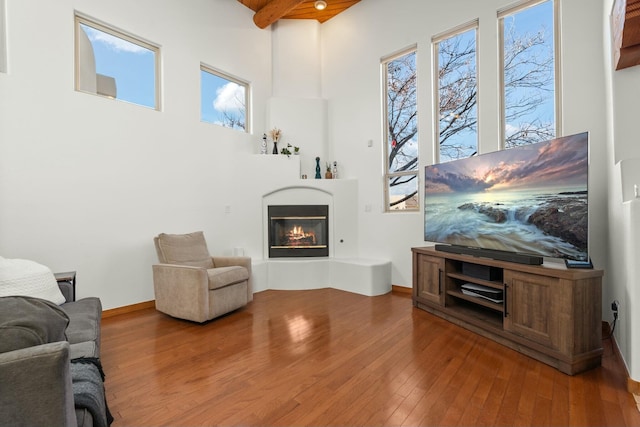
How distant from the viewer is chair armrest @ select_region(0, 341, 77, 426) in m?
0.87

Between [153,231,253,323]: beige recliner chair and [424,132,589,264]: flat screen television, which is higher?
[424,132,589,264]: flat screen television

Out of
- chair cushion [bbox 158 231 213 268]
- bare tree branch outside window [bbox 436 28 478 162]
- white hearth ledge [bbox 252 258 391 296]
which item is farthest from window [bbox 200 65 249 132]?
bare tree branch outside window [bbox 436 28 478 162]

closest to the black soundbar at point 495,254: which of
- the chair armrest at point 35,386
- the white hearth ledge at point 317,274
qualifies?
the white hearth ledge at point 317,274

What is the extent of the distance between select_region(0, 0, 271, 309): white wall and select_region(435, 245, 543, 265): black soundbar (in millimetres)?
2964

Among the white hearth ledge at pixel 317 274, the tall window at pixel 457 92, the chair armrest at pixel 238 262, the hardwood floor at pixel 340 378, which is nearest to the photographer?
the hardwood floor at pixel 340 378

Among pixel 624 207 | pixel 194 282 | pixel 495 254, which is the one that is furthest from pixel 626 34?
pixel 194 282

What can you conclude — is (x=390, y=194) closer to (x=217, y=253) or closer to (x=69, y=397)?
(x=217, y=253)

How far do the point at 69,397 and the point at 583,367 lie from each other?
2.89 m

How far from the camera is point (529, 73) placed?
3.48m

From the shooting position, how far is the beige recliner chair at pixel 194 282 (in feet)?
10.4

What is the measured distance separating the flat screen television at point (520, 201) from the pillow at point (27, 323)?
9.72 ft

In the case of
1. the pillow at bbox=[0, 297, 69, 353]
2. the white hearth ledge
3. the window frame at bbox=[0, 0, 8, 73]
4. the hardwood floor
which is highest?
the window frame at bbox=[0, 0, 8, 73]

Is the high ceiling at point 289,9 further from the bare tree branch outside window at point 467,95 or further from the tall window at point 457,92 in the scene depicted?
the tall window at point 457,92

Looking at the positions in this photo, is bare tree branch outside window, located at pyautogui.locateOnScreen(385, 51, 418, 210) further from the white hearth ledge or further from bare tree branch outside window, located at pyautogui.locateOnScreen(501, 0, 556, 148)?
bare tree branch outside window, located at pyautogui.locateOnScreen(501, 0, 556, 148)
